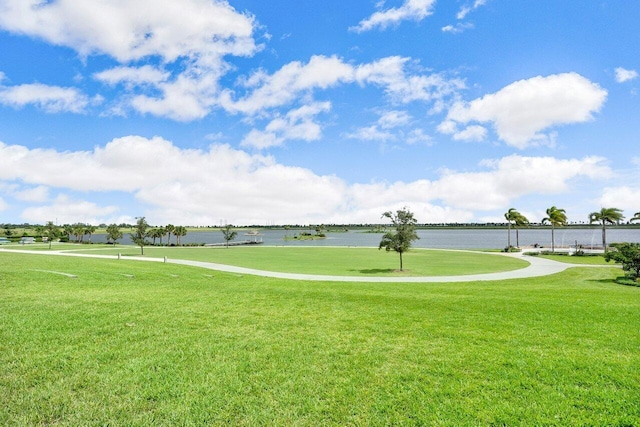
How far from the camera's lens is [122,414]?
4578 millimetres

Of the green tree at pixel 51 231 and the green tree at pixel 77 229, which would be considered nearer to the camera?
the green tree at pixel 51 231

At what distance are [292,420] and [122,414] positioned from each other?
2311mm

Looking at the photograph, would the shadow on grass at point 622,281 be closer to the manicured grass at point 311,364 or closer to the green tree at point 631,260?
the green tree at point 631,260

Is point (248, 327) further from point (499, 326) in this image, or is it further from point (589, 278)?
point (589, 278)

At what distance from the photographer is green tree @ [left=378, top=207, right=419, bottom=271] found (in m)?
27.8

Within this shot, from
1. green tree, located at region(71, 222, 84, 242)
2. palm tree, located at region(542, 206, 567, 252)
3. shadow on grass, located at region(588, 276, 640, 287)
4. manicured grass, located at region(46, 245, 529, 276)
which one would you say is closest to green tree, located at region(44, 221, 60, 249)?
green tree, located at region(71, 222, 84, 242)

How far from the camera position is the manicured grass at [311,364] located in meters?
4.62

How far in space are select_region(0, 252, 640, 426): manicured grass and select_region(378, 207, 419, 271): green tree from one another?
1670 centimetres

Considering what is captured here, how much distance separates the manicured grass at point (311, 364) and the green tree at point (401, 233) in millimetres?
16696

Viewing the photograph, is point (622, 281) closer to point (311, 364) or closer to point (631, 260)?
point (631, 260)

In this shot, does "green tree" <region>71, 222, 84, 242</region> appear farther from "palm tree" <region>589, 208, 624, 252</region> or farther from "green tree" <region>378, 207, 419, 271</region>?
"palm tree" <region>589, 208, 624, 252</region>

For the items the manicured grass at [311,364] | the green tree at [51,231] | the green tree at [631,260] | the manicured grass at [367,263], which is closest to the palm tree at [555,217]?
the manicured grass at [367,263]

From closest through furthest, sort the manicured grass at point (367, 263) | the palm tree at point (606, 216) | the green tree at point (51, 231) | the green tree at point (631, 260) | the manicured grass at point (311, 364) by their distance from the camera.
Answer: the manicured grass at point (311, 364) < the green tree at point (631, 260) < the manicured grass at point (367, 263) < the palm tree at point (606, 216) < the green tree at point (51, 231)

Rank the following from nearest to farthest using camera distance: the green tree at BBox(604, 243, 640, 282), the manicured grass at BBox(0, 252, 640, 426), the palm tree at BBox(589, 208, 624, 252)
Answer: the manicured grass at BBox(0, 252, 640, 426), the green tree at BBox(604, 243, 640, 282), the palm tree at BBox(589, 208, 624, 252)
